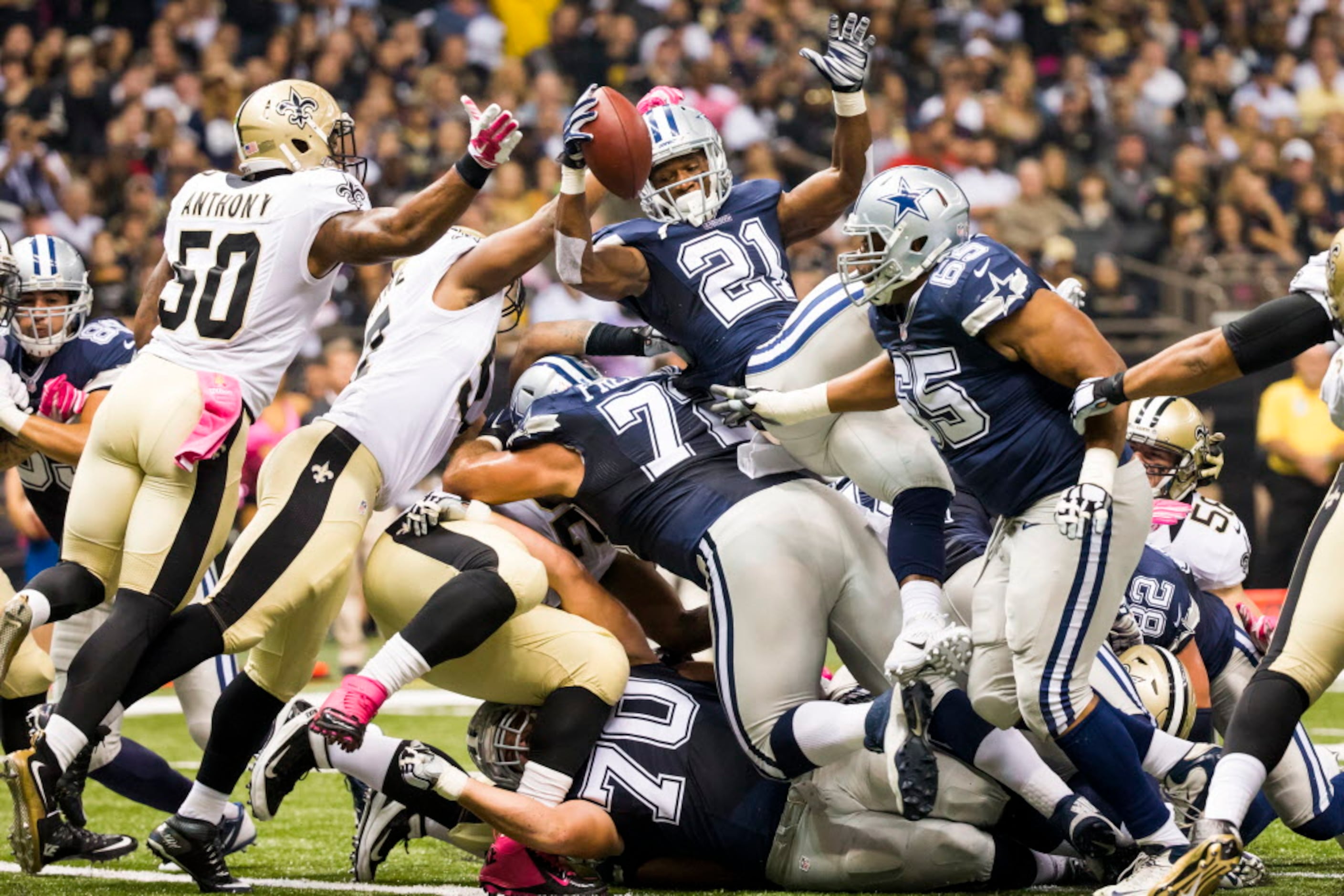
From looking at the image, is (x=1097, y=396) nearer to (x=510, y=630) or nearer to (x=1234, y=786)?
(x=1234, y=786)

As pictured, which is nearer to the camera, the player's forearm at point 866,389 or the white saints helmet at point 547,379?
the player's forearm at point 866,389

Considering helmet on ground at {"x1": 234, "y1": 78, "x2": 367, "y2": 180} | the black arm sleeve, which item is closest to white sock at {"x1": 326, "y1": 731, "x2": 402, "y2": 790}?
helmet on ground at {"x1": 234, "y1": 78, "x2": 367, "y2": 180}

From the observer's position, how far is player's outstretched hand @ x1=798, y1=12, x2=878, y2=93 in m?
5.08

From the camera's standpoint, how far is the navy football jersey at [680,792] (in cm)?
436

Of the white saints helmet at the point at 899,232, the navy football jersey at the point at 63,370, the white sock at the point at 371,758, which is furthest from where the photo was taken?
the navy football jersey at the point at 63,370

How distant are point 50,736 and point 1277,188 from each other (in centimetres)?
1041

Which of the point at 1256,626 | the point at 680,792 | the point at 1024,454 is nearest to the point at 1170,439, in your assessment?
the point at 1256,626

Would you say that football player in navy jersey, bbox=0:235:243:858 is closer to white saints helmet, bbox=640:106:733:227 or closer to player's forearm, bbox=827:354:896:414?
white saints helmet, bbox=640:106:733:227

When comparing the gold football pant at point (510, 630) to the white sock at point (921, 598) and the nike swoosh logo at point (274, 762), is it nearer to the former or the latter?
the nike swoosh logo at point (274, 762)

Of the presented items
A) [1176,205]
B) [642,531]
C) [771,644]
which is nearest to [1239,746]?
[771,644]

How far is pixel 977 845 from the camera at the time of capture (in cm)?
429

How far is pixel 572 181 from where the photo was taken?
15.7 ft

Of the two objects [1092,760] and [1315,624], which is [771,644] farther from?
[1315,624]

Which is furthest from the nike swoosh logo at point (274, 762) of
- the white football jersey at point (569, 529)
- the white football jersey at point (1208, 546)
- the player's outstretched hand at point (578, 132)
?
the white football jersey at point (1208, 546)
